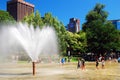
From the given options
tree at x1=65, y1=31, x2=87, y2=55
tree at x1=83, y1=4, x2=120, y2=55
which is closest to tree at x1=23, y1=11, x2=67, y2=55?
tree at x1=83, y1=4, x2=120, y2=55

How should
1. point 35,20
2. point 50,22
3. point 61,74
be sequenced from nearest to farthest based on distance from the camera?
point 61,74, point 35,20, point 50,22

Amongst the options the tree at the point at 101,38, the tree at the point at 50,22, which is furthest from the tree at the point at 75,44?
the tree at the point at 101,38

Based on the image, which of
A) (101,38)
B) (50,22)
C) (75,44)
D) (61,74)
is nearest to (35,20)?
(50,22)

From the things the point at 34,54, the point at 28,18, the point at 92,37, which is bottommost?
the point at 34,54

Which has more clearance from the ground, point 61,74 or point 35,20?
point 35,20

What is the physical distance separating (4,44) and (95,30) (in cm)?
3570

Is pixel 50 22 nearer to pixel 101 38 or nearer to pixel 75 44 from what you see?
pixel 101 38

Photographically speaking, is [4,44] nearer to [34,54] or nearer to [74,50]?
[34,54]

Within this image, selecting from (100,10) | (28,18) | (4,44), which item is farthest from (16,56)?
(100,10)

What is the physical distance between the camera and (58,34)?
10044cm

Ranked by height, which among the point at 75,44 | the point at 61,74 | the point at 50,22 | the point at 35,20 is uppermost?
the point at 35,20

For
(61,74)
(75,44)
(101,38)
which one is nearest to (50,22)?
(101,38)

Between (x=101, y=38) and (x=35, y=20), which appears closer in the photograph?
(x=101, y=38)

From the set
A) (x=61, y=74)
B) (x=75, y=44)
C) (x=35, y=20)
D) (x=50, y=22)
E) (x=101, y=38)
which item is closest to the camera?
(x=61, y=74)
